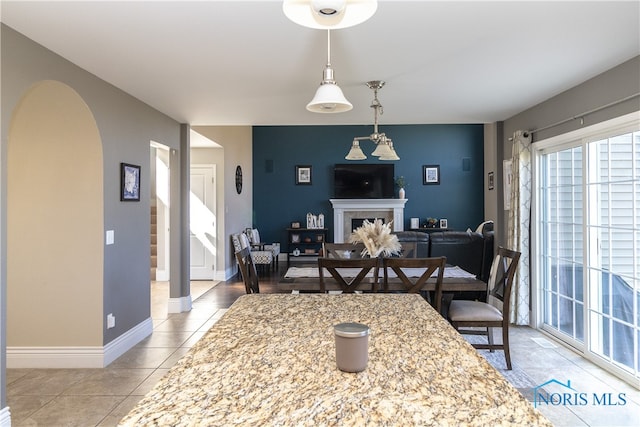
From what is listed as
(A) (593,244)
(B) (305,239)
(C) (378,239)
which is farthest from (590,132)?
(B) (305,239)

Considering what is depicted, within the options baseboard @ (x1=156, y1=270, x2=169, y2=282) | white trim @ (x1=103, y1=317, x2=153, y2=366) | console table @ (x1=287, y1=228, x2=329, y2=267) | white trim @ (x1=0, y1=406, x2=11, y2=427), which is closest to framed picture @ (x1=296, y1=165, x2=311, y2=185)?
console table @ (x1=287, y1=228, x2=329, y2=267)

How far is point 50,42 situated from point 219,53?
1015 mm

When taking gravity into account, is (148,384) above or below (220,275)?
below

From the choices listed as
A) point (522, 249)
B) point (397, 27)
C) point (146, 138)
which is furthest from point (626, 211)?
point (146, 138)

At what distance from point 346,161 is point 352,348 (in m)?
8.50

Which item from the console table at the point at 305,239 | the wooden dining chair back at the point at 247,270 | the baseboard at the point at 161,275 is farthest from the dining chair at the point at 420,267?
the console table at the point at 305,239

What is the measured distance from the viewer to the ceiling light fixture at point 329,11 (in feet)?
4.40

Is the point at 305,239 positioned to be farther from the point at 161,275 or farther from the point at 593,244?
the point at 593,244

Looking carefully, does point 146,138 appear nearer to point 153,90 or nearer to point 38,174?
point 153,90

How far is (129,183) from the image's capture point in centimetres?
376

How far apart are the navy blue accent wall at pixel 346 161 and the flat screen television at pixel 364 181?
0.64 feet

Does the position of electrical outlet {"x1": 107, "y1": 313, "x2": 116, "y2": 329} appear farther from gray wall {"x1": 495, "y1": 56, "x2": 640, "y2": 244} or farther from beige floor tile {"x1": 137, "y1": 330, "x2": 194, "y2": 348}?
gray wall {"x1": 495, "y1": 56, "x2": 640, "y2": 244}

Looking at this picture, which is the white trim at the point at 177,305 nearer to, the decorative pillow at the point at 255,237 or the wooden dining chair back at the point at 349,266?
the wooden dining chair back at the point at 349,266

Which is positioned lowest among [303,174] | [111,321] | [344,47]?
[111,321]
